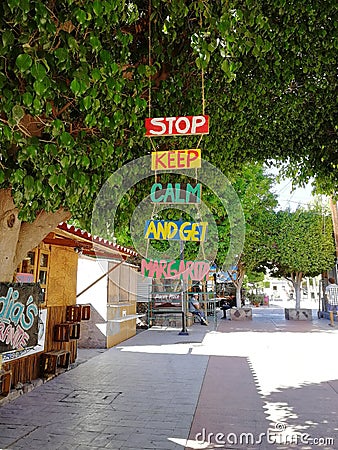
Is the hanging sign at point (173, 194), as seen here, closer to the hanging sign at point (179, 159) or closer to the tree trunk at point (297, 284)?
the hanging sign at point (179, 159)

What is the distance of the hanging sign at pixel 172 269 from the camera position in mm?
5338

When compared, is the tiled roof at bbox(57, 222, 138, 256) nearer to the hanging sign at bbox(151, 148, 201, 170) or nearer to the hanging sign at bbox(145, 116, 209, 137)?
the hanging sign at bbox(151, 148, 201, 170)

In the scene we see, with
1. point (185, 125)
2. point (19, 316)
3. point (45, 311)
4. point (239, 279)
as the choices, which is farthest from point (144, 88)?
point (239, 279)

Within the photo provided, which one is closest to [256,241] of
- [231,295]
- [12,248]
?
[231,295]

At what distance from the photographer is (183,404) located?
6.21 meters

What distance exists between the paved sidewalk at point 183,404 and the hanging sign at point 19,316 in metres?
1.08

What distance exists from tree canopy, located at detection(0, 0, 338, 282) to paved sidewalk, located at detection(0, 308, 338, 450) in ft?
8.88

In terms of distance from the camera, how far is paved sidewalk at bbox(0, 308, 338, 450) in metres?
4.80

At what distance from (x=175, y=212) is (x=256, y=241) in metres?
16.1

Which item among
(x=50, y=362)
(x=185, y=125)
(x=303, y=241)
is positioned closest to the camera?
(x=185, y=125)

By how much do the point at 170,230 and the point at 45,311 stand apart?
4667 millimetres

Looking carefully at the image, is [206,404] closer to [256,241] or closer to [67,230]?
[67,230]

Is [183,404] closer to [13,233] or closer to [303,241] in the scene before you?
[13,233]

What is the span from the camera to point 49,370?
25.3ft
